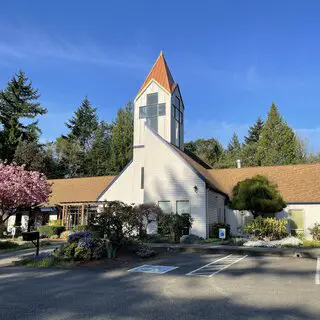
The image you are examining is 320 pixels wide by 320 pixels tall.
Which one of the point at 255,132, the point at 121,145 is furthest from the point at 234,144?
the point at 121,145

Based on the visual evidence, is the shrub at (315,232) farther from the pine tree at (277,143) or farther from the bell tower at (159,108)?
the pine tree at (277,143)

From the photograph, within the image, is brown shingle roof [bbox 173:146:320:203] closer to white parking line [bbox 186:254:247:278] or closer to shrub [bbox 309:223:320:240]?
shrub [bbox 309:223:320:240]

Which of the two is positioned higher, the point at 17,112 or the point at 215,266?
the point at 17,112

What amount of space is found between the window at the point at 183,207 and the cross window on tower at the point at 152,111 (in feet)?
25.5

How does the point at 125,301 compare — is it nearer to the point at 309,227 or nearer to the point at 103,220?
the point at 103,220

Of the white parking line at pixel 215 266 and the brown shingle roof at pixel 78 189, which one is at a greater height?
the brown shingle roof at pixel 78 189

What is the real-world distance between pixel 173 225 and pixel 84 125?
152ft

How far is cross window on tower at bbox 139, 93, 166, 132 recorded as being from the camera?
92.2 ft

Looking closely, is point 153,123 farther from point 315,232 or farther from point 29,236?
point 29,236

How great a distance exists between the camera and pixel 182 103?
101 feet

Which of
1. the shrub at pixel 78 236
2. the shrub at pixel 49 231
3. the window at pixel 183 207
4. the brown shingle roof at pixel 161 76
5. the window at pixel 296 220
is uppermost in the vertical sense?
the brown shingle roof at pixel 161 76

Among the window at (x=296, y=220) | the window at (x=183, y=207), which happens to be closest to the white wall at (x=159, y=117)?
the window at (x=183, y=207)

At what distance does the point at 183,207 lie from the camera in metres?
22.3

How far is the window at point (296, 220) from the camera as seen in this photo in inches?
880
